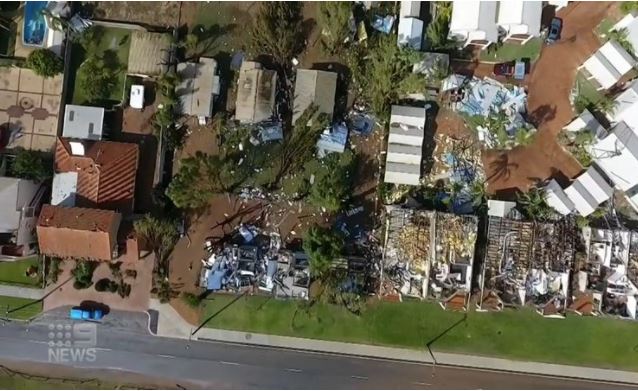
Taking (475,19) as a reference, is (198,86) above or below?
below

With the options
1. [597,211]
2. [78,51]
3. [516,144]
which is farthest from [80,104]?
[597,211]

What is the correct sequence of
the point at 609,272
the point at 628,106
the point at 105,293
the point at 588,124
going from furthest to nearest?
the point at 105,293
the point at 609,272
the point at 588,124
the point at 628,106

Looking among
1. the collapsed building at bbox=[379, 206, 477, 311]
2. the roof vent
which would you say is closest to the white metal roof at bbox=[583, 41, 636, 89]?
the collapsed building at bbox=[379, 206, 477, 311]

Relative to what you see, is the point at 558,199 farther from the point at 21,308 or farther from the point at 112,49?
the point at 21,308

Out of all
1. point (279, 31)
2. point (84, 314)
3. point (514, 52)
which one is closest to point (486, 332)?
point (514, 52)

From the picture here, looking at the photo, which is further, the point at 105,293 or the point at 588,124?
the point at 105,293

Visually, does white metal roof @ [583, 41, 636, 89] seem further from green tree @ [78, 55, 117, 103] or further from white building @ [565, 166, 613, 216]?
green tree @ [78, 55, 117, 103]

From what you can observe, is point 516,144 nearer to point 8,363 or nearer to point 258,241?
point 258,241
